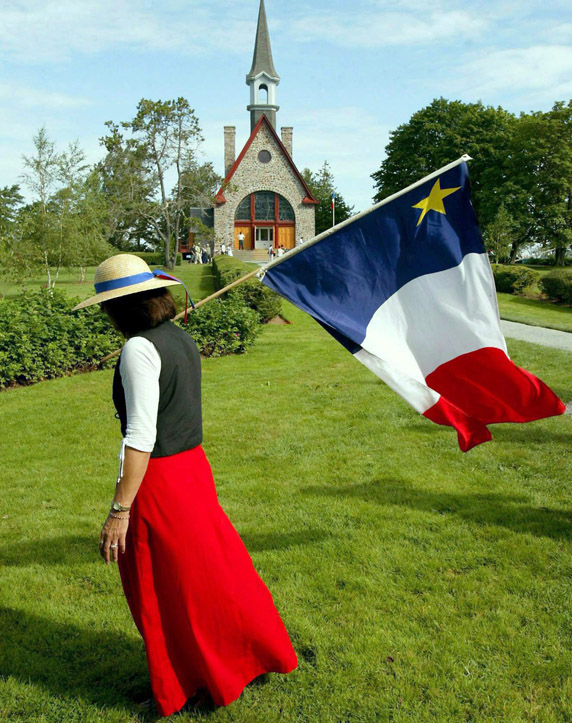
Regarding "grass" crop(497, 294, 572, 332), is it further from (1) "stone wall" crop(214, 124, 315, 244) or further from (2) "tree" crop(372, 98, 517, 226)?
(1) "stone wall" crop(214, 124, 315, 244)

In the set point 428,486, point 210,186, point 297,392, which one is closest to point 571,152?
point 210,186

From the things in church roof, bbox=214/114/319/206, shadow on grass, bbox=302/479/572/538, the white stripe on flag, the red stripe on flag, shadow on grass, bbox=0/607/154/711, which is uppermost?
church roof, bbox=214/114/319/206

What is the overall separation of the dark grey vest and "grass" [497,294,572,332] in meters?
14.4

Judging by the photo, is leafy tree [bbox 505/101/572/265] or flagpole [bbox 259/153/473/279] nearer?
flagpole [bbox 259/153/473/279]

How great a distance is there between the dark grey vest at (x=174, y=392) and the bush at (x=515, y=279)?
24587mm

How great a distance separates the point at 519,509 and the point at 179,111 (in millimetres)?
34161

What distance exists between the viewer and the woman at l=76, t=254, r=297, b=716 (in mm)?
2504

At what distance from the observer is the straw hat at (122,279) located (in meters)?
2.55

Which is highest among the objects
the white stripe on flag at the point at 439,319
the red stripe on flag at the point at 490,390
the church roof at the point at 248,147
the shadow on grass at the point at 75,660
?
the church roof at the point at 248,147

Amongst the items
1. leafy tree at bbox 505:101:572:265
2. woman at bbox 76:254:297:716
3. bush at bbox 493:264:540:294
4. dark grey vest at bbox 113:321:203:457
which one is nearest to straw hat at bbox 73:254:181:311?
woman at bbox 76:254:297:716

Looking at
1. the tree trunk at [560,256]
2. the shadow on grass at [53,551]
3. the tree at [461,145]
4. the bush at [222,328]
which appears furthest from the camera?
the tree at [461,145]

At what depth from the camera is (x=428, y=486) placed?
217 inches

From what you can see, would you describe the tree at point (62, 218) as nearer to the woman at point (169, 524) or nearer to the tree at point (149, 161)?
the tree at point (149, 161)

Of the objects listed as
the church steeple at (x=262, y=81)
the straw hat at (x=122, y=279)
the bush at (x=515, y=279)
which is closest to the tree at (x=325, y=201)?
the church steeple at (x=262, y=81)
